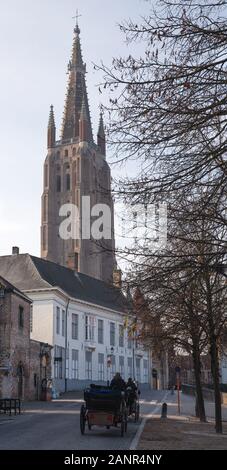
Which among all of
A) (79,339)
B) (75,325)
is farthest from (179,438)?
(79,339)

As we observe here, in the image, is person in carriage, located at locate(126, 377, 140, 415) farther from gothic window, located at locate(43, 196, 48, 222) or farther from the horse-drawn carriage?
gothic window, located at locate(43, 196, 48, 222)

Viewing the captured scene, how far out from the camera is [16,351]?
123 ft

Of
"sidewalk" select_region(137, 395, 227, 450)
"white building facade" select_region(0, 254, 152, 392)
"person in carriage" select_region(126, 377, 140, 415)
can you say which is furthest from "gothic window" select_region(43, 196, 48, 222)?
"sidewalk" select_region(137, 395, 227, 450)

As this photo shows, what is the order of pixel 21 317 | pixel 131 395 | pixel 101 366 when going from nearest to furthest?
pixel 131 395
pixel 21 317
pixel 101 366

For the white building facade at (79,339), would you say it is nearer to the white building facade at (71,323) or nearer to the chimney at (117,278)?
the white building facade at (71,323)

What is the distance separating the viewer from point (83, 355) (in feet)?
190

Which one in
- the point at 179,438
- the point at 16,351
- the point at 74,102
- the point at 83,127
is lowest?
the point at 179,438

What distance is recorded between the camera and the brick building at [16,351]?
36047 mm

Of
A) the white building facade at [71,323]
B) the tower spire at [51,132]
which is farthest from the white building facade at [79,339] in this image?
the tower spire at [51,132]

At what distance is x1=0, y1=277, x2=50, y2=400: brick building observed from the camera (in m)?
36.0

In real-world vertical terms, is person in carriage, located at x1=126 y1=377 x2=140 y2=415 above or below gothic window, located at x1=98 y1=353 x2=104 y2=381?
below

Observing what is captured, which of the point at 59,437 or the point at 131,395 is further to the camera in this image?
the point at 131,395

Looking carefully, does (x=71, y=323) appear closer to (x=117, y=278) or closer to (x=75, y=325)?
(x=75, y=325)
